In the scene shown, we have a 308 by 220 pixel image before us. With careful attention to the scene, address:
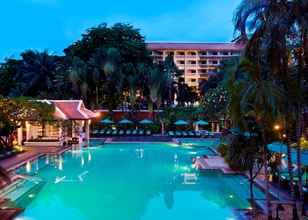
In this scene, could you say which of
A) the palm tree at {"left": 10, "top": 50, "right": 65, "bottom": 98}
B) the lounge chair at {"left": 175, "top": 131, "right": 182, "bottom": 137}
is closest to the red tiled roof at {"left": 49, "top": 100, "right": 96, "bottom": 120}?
the lounge chair at {"left": 175, "top": 131, "right": 182, "bottom": 137}

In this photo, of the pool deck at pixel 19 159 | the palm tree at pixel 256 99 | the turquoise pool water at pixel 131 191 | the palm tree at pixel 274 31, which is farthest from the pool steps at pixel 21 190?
the palm tree at pixel 274 31

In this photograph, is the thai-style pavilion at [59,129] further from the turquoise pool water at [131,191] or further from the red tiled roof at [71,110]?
the turquoise pool water at [131,191]

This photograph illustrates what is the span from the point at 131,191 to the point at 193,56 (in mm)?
67223

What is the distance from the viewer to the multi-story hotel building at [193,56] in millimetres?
76938

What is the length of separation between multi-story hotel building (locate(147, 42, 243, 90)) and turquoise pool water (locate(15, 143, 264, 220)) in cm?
5754

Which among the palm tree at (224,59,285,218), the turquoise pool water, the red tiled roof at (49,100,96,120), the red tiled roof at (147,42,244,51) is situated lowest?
the turquoise pool water

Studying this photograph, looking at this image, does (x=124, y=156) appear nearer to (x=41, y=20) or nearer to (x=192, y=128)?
(x=192, y=128)

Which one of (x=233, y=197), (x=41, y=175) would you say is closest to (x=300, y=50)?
(x=233, y=197)

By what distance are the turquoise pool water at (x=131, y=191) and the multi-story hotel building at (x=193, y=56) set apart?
189 feet

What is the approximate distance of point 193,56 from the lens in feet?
256

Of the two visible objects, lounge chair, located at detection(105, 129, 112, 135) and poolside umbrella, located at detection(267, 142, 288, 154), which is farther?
lounge chair, located at detection(105, 129, 112, 135)

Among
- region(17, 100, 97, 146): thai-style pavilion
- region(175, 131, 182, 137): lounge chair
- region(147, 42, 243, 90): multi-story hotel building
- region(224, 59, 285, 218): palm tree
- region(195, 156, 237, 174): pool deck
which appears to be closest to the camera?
region(224, 59, 285, 218): palm tree

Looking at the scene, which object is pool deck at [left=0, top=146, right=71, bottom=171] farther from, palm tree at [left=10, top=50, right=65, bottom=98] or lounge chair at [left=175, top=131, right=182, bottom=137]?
palm tree at [left=10, top=50, right=65, bottom=98]

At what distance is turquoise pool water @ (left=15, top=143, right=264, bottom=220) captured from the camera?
10281mm
